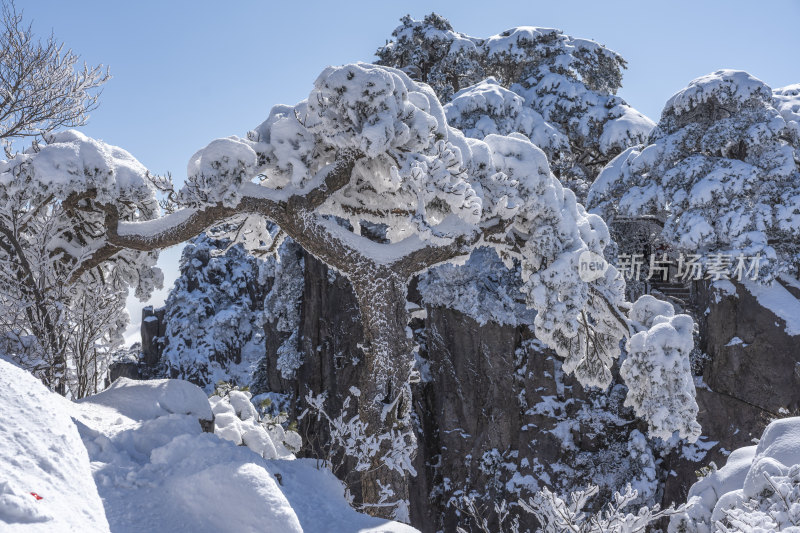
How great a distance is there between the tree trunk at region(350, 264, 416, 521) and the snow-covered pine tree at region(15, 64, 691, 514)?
13 mm

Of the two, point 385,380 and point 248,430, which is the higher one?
point 385,380

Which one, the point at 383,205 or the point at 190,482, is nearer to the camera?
the point at 190,482

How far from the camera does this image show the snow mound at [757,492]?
3.64 m

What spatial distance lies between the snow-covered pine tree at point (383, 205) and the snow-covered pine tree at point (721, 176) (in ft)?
19.3

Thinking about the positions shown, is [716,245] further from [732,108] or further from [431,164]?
[431,164]

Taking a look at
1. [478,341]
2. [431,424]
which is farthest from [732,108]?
[431,424]

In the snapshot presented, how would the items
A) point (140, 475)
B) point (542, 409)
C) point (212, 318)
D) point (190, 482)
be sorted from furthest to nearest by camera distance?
point (212, 318), point (542, 409), point (140, 475), point (190, 482)

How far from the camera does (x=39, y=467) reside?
229 cm

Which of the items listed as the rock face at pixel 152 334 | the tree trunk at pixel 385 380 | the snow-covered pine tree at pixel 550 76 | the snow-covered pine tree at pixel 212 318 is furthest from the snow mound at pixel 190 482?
the rock face at pixel 152 334

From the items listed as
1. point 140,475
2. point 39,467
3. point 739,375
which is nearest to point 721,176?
point 739,375

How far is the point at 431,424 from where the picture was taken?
1387 centimetres

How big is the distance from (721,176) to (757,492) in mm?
9395

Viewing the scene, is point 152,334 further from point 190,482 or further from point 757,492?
point 757,492

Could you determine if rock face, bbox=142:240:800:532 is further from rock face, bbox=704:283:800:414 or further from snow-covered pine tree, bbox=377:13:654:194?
snow-covered pine tree, bbox=377:13:654:194
